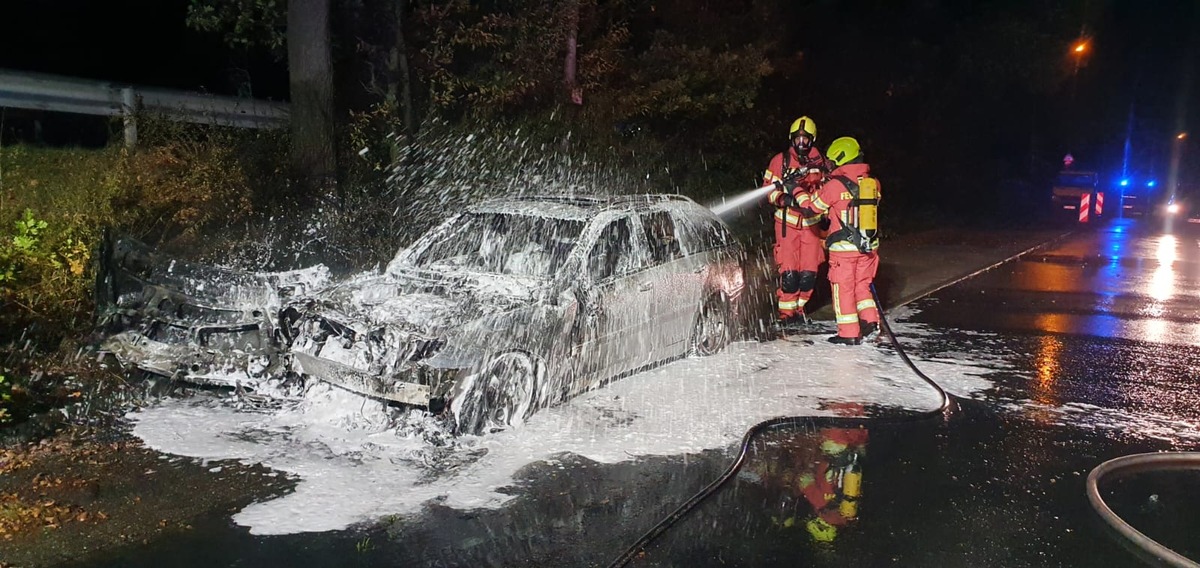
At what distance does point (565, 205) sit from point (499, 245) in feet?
1.96

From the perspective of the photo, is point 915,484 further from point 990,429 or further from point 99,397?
point 99,397

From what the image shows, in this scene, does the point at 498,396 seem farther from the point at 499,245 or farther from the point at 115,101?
the point at 115,101

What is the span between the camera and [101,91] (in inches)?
332

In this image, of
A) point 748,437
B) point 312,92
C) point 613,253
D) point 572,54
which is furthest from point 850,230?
point 312,92

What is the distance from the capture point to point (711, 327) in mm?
7824

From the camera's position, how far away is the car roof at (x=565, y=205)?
683 cm

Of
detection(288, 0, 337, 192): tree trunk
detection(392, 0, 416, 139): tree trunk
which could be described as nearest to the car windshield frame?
detection(288, 0, 337, 192): tree trunk

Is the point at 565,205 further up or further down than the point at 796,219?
further up

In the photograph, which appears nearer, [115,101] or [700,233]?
[700,233]

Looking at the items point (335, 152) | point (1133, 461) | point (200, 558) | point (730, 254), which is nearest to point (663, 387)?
point (730, 254)

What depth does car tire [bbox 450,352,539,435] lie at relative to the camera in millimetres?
5395

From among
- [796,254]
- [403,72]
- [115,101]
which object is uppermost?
[403,72]

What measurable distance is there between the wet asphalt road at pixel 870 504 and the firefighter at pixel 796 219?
204cm

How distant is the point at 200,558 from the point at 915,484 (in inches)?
143
